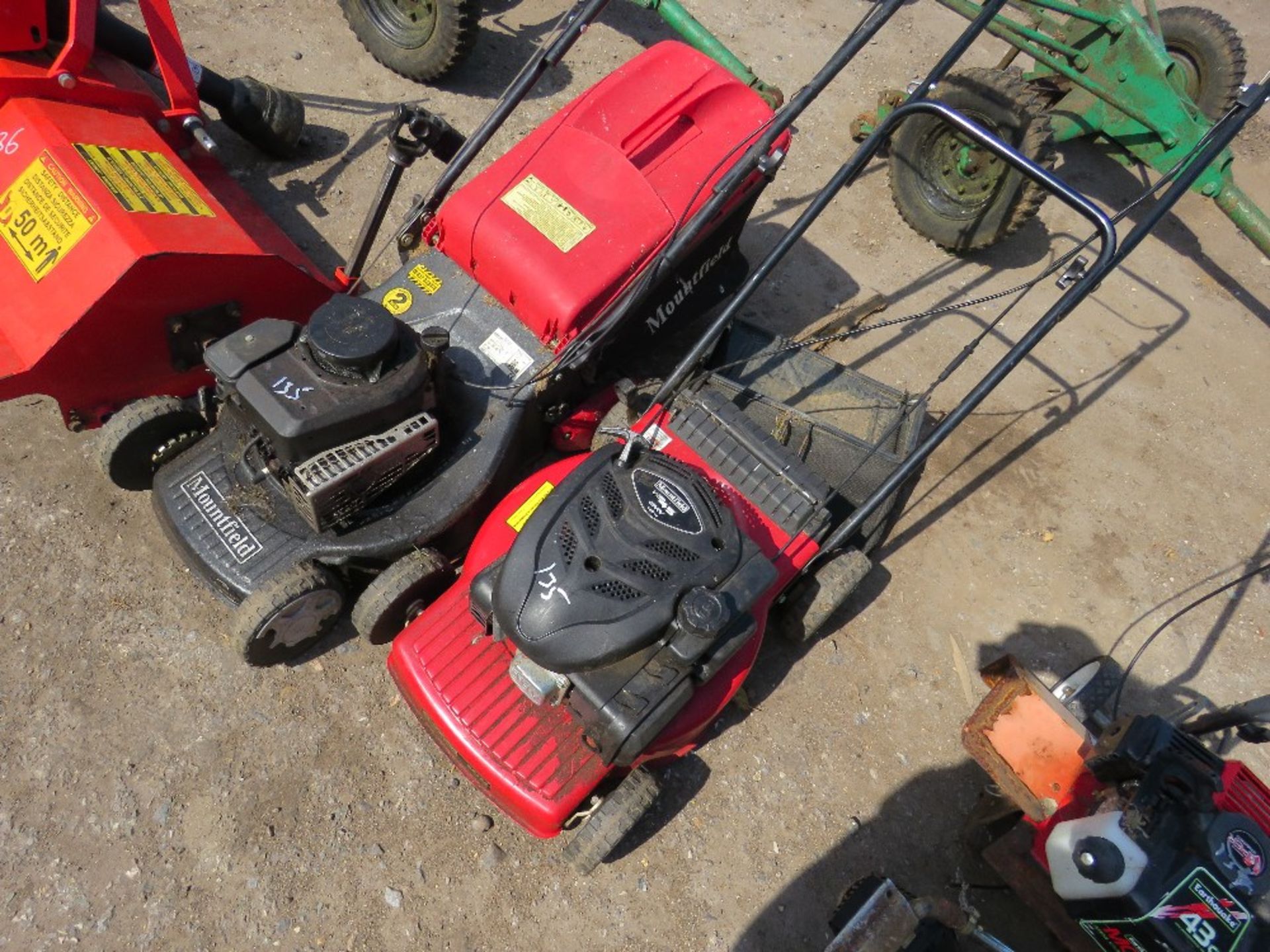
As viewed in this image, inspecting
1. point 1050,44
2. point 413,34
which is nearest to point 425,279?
point 413,34

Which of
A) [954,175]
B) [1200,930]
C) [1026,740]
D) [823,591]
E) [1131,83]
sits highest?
[1131,83]

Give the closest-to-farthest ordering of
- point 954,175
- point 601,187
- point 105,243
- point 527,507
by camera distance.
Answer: point 105,243
point 527,507
point 601,187
point 954,175

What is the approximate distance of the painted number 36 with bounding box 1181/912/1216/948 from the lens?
77.5 inches

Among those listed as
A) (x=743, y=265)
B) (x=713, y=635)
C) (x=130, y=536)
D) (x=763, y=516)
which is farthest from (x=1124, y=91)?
Answer: (x=130, y=536)

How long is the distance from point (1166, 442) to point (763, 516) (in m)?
2.62

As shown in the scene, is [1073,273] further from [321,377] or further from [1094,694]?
[321,377]

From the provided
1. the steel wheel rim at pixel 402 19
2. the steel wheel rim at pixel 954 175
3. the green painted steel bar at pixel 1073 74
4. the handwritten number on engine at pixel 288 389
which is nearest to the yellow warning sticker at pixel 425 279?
the handwritten number on engine at pixel 288 389

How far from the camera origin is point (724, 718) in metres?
3.07

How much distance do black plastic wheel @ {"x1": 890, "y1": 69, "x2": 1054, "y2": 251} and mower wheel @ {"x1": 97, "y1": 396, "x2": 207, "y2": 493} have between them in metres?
3.65

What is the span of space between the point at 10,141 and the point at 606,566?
8.45ft

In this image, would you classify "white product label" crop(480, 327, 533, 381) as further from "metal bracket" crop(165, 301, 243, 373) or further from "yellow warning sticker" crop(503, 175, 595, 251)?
"metal bracket" crop(165, 301, 243, 373)

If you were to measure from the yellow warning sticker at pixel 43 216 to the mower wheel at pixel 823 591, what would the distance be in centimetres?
262

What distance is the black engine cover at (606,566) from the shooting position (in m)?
2.11

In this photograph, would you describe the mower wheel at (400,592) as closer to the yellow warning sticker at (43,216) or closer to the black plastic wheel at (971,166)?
the yellow warning sticker at (43,216)
